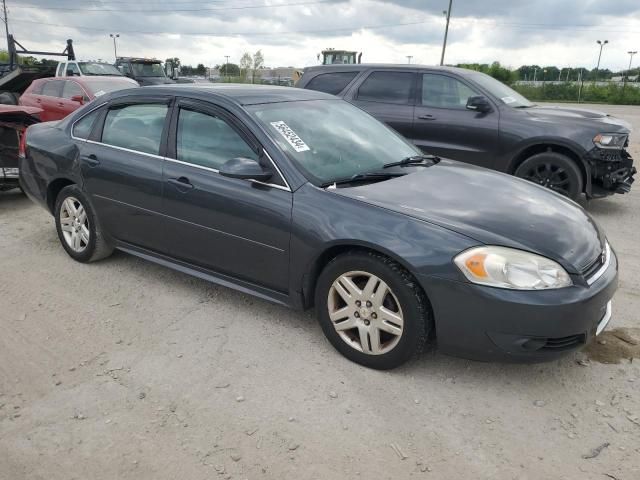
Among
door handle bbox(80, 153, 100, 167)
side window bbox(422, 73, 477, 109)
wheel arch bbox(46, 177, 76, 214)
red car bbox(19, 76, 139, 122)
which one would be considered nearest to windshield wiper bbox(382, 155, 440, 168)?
door handle bbox(80, 153, 100, 167)

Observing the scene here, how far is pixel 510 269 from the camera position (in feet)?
9.18

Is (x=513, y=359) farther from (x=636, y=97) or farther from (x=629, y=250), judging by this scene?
(x=636, y=97)

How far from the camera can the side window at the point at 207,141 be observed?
367cm

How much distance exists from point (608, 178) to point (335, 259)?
461 cm

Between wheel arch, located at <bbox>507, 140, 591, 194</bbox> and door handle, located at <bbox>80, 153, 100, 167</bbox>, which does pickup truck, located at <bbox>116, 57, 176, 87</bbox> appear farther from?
door handle, located at <bbox>80, 153, 100, 167</bbox>

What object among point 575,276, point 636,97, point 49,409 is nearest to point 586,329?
point 575,276

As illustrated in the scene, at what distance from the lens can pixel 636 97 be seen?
129ft

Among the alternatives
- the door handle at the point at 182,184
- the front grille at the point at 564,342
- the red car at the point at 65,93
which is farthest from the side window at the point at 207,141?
the red car at the point at 65,93

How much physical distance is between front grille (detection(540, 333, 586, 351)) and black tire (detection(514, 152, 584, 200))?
3927mm

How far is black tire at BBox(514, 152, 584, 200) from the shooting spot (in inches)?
253

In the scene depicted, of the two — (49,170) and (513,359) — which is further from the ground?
(49,170)

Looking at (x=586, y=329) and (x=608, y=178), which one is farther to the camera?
(x=608, y=178)

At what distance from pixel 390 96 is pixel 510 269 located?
5315 millimetres

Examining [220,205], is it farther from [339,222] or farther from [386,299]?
[386,299]
